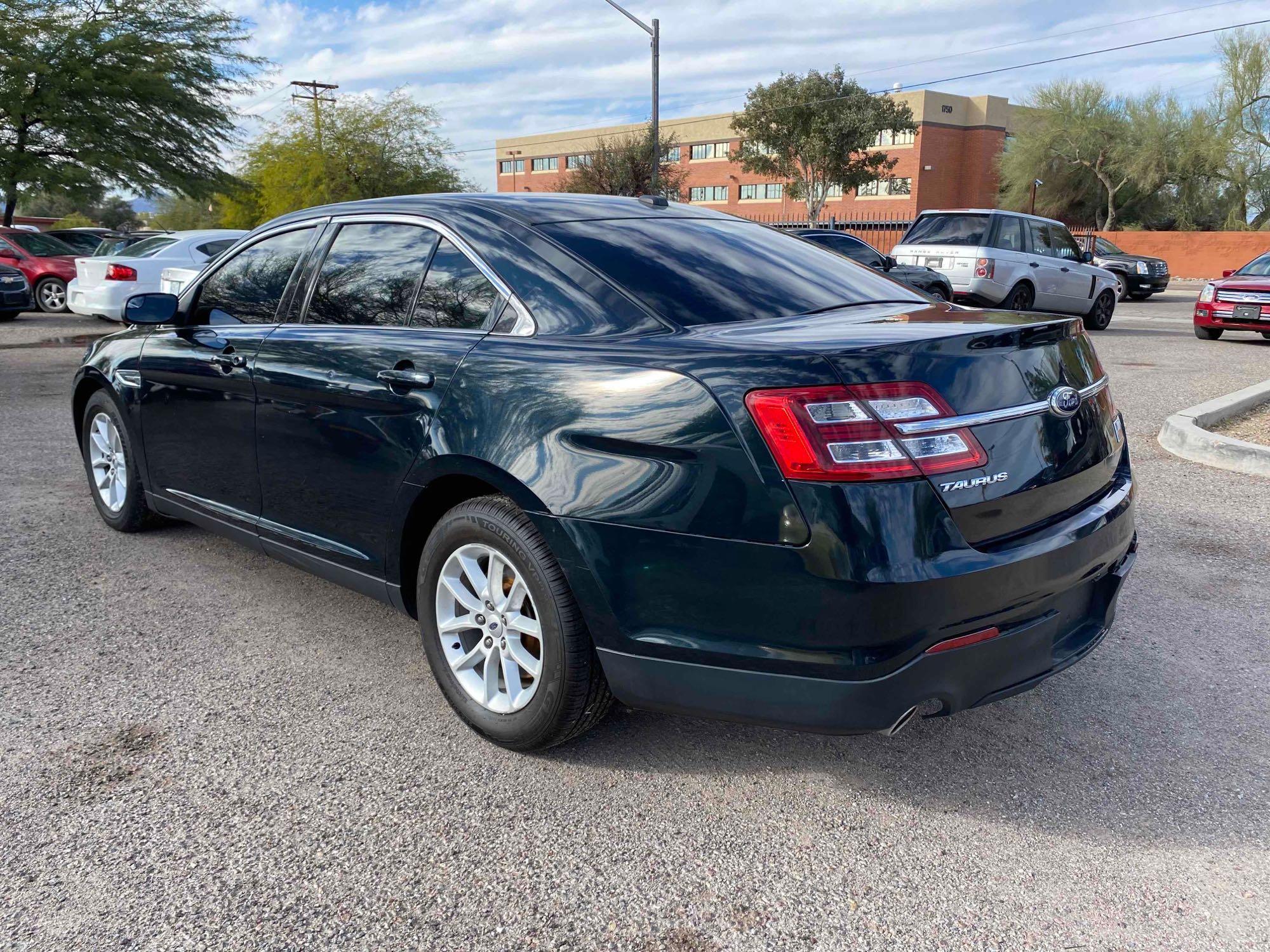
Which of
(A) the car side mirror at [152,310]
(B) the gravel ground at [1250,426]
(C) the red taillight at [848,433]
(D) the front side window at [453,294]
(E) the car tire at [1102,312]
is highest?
(D) the front side window at [453,294]

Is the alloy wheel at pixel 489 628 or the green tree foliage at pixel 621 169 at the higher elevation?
the green tree foliage at pixel 621 169

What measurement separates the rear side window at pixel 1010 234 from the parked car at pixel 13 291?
1492 centimetres

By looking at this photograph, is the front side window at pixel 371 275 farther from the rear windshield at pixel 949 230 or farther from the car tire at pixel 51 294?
the car tire at pixel 51 294

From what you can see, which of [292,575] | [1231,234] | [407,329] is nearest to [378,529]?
[407,329]

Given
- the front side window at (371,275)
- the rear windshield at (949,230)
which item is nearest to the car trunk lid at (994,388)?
the front side window at (371,275)

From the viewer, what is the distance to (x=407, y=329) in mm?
3348

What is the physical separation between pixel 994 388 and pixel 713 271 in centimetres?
102

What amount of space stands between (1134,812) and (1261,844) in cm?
29

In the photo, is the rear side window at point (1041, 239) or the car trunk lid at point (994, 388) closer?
the car trunk lid at point (994, 388)

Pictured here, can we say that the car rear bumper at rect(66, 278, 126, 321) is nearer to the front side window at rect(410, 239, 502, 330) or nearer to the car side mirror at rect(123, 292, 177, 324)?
the car side mirror at rect(123, 292, 177, 324)

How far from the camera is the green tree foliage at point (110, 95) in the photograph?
2408 cm

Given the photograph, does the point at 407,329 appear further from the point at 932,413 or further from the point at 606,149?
the point at 606,149

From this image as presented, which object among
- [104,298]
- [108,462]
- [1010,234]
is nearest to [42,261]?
[104,298]

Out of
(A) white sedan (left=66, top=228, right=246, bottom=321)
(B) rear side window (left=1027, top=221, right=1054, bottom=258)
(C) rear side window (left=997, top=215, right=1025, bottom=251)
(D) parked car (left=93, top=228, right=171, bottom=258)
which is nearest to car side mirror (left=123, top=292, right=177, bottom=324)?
(A) white sedan (left=66, top=228, right=246, bottom=321)
